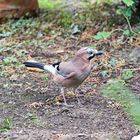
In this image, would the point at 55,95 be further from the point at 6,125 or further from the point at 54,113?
the point at 6,125

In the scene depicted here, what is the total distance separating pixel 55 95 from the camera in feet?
19.4

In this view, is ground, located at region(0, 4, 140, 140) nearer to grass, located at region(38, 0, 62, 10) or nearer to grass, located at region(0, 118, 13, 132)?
grass, located at region(0, 118, 13, 132)

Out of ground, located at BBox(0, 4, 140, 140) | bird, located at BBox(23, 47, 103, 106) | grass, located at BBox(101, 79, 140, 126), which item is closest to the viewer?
grass, located at BBox(101, 79, 140, 126)

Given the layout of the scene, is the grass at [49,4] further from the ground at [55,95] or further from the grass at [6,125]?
the grass at [6,125]

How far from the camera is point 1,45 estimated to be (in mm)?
8242

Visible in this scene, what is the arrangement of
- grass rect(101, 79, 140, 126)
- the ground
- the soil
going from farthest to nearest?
1. the ground
2. the soil
3. grass rect(101, 79, 140, 126)

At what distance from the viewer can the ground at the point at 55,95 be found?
455cm

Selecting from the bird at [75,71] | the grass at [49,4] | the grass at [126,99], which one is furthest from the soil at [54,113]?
the grass at [49,4]

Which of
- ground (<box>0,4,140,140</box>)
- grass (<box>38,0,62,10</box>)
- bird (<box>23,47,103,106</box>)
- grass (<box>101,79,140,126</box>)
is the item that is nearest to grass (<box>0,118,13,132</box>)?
ground (<box>0,4,140,140</box>)

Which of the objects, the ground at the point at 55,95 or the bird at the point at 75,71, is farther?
the bird at the point at 75,71

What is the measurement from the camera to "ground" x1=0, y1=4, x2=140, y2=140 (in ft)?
14.9

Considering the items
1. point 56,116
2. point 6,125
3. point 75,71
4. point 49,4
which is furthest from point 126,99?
point 49,4

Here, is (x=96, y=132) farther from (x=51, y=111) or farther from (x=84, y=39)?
(x=84, y=39)

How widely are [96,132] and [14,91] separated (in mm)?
1946
